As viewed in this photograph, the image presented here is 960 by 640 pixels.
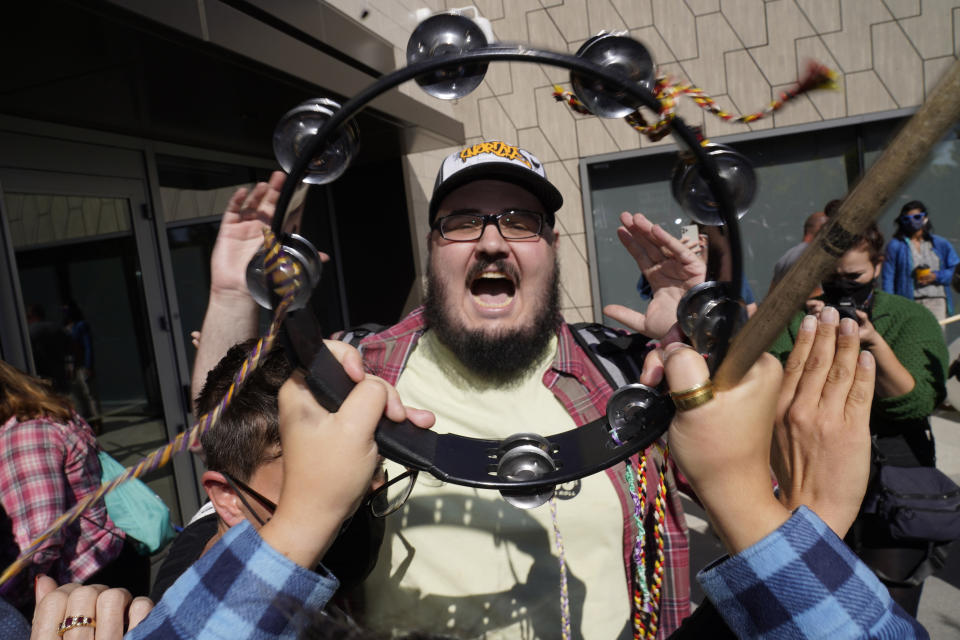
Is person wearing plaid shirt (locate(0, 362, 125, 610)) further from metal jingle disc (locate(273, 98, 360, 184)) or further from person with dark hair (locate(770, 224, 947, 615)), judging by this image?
person with dark hair (locate(770, 224, 947, 615))

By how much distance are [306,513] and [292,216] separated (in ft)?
1.48

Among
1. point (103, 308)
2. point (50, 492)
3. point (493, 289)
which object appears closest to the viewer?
point (493, 289)

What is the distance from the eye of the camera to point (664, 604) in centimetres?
124

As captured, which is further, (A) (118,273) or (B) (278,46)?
(A) (118,273)

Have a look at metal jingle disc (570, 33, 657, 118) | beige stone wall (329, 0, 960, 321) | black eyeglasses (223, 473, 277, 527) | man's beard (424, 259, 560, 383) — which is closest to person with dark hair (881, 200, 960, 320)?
beige stone wall (329, 0, 960, 321)

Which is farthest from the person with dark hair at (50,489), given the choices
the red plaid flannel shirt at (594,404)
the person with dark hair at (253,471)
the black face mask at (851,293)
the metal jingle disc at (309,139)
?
the black face mask at (851,293)

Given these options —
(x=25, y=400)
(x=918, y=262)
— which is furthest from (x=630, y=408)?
(x=918, y=262)

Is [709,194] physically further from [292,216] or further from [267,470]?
[267,470]

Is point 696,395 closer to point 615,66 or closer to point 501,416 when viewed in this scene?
point 615,66

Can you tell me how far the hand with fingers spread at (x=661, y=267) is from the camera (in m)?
1.29

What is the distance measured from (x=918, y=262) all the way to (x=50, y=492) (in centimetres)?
625

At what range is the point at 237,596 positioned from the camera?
66 cm

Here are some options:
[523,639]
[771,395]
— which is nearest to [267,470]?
[523,639]

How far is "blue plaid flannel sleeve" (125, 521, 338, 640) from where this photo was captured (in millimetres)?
663
